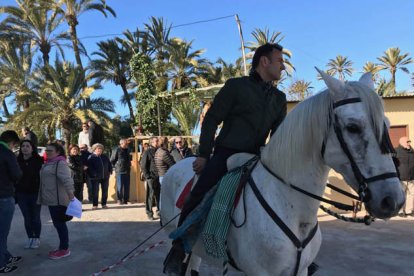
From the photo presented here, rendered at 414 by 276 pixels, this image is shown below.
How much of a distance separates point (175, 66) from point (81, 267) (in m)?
25.0

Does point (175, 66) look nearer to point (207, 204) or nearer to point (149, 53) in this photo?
point (149, 53)

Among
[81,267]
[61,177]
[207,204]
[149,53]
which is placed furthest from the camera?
[149,53]

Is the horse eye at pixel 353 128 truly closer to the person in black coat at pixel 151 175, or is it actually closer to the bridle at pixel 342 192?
the bridle at pixel 342 192

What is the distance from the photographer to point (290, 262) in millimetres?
2418

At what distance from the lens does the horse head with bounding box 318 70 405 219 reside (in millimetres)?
1924

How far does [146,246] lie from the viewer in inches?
271

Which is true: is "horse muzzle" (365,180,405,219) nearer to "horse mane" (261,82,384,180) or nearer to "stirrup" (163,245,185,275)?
"horse mane" (261,82,384,180)

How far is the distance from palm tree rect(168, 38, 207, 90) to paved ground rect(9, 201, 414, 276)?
69.4 feet

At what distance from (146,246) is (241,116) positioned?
4.67 m

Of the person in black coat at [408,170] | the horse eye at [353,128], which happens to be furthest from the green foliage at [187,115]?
the horse eye at [353,128]

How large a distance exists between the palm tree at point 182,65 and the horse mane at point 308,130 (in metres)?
27.3

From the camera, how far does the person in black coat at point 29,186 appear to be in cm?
668

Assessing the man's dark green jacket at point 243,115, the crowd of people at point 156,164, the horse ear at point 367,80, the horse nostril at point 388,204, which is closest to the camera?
the horse nostril at point 388,204

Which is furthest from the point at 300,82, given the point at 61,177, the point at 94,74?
the point at 61,177
